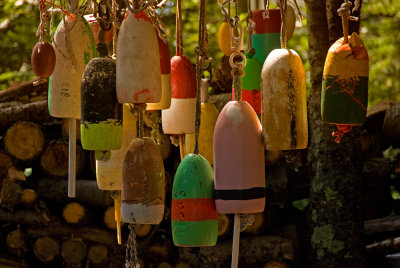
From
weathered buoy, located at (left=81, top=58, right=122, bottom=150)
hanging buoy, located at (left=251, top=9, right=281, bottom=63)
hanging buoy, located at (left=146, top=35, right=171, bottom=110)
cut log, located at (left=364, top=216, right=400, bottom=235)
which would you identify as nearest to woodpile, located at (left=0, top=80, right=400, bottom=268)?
cut log, located at (left=364, top=216, right=400, bottom=235)

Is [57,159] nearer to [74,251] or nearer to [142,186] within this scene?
[74,251]

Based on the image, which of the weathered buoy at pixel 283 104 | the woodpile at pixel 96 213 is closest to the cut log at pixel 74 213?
the woodpile at pixel 96 213

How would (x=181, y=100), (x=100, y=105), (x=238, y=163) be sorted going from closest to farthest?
(x=238, y=163), (x=100, y=105), (x=181, y=100)

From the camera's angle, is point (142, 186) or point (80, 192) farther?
point (80, 192)

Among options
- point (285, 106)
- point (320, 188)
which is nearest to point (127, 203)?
point (285, 106)

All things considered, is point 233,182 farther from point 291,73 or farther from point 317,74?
point 317,74

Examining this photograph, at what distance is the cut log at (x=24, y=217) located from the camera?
11.1 feet

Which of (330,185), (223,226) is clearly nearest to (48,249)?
(223,226)

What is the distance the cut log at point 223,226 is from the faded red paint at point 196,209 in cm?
181

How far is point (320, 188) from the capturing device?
10.2ft

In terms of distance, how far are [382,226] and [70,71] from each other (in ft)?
7.79

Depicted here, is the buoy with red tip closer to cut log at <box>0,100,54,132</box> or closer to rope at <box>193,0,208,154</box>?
rope at <box>193,0,208,154</box>

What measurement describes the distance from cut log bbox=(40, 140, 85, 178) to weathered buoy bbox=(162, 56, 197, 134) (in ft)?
5.90

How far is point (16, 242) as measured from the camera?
3.42m
